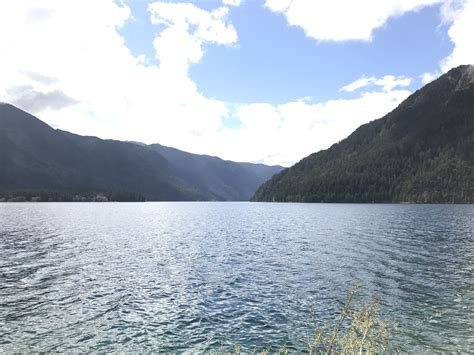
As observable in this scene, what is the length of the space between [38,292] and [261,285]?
21519 mm

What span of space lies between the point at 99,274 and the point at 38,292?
26.7 ft

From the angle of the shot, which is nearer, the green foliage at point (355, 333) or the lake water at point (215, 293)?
the green foliage at point (355, 333)

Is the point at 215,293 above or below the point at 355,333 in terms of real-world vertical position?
below

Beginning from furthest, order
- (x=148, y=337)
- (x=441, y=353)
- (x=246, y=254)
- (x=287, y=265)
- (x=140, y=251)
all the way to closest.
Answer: (x=140, y=251), (x=246, y=254), (x=287, y=265), (x=148, y=337), (x=441, y=353)

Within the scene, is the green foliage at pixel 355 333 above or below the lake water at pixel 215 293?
above

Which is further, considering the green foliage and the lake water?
the lake water

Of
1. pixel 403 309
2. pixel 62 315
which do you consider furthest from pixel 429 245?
pixel 62 315

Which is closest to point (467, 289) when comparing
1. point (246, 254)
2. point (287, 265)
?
point (287, 265)

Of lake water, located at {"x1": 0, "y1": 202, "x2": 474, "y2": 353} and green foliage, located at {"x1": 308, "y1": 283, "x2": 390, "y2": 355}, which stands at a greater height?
green foliage, located at {"x1": 308, "y1": 283, "x2": 390, "y2": 355}

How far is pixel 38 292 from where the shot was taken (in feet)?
108

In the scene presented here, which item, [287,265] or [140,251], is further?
[140,251]

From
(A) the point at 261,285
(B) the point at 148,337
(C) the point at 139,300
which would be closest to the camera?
(B) the point at 148,337

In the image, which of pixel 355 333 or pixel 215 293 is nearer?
pixel 355 333

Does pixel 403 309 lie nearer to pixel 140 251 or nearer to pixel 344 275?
pixel 344 275
